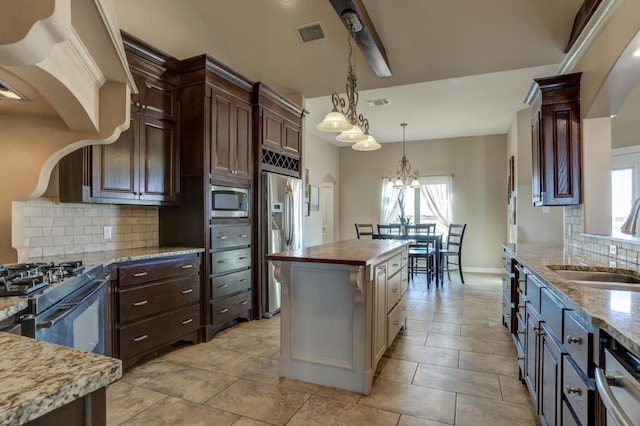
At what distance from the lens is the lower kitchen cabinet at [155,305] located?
101 inches

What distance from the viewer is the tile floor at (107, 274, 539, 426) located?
2037mm

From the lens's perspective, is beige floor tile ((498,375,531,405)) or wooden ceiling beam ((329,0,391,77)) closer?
beige floor tile ((498,375,531,405))

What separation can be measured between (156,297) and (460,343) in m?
2.79

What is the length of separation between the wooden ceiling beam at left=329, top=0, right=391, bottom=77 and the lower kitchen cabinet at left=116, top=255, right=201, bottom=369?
255 cm

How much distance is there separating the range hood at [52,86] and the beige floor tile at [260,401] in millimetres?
1736

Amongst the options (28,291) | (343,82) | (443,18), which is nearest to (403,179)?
(343,82)

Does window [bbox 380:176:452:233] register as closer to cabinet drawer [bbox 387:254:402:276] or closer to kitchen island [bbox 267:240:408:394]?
cabinet drawer [bbox 387:254:402:276]

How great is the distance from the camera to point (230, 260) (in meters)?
3.56

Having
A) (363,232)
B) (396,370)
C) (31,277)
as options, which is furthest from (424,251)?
(31,277)

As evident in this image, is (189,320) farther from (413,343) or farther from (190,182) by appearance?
(413,343)

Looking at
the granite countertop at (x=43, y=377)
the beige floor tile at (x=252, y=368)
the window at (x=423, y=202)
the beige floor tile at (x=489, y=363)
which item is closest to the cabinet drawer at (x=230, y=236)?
the beige floor tile at (x=252, y=368)

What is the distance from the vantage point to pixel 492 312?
423 cm

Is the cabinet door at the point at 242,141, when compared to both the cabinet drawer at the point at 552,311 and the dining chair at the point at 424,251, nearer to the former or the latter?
the cabinet drawer at the point at 552,311

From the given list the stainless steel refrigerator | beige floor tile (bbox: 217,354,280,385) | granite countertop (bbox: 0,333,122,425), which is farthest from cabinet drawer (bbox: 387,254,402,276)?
granite countertop (bbox: 0,333,122,425)
